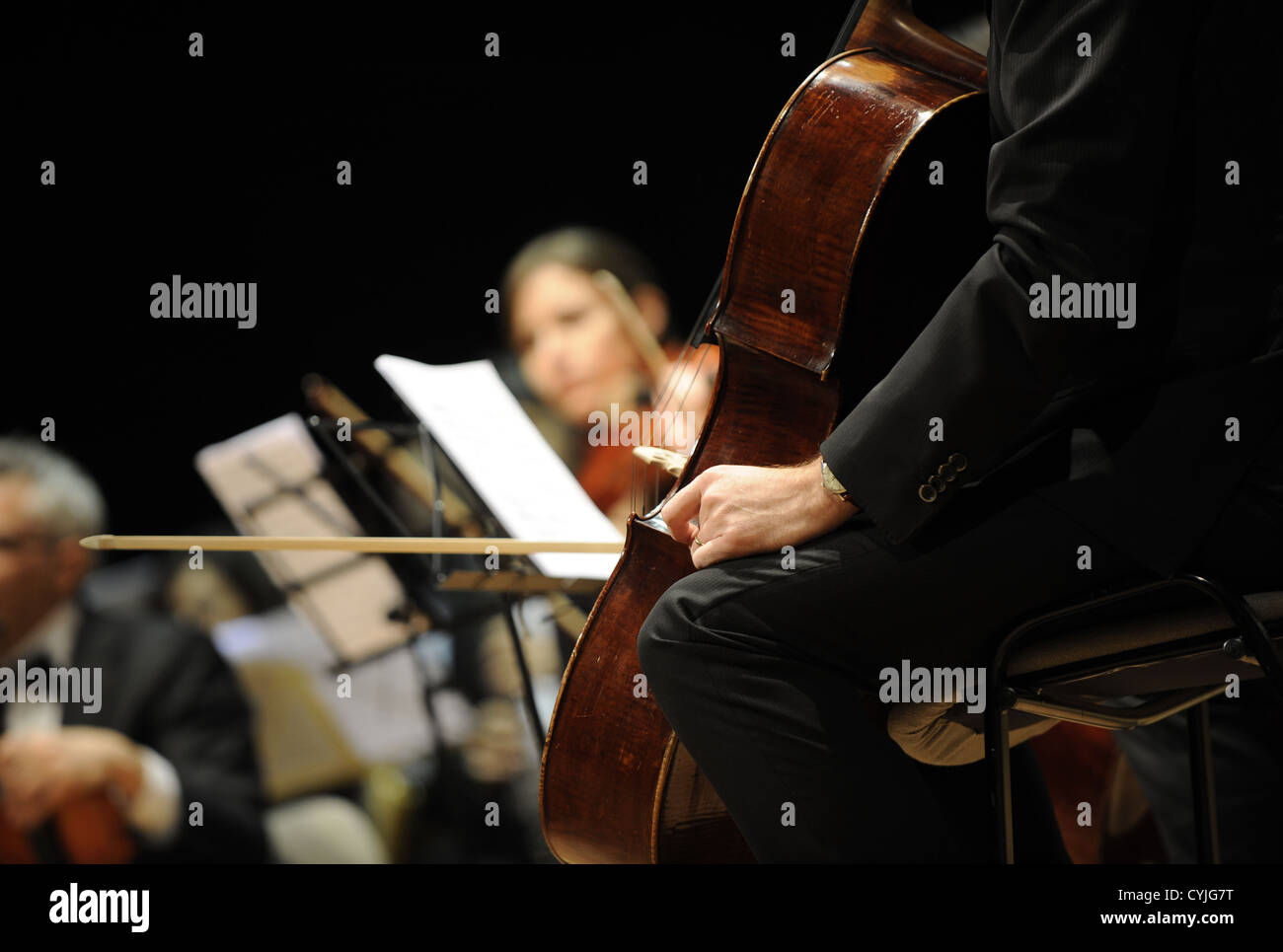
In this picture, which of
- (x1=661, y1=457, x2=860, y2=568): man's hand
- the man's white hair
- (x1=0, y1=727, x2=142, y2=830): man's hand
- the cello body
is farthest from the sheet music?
the man's white hair

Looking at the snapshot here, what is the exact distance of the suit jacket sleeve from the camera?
0.91 meters

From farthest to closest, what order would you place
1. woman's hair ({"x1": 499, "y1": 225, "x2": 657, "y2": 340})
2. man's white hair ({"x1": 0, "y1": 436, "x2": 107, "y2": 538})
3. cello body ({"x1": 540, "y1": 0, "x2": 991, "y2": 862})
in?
woman's hair ({"x1": 499, "y1": 225, "x2": 657, "y2": 340}) → man's white hair ({"x1": 0, "y1": 436, "x2": 107, "y2": 538}) → cello body ({"x1": 540, "y1": 0, "x2": 991, "y2": 862})

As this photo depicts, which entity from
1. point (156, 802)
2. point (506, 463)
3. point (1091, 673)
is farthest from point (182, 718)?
point (1091, 673)

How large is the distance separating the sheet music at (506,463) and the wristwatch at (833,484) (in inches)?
42.2

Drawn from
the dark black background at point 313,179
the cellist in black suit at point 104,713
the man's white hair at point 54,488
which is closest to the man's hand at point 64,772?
the cellist in black suit at point 104,713

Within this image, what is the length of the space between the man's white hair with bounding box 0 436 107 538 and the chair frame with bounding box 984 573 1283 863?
8.34ft

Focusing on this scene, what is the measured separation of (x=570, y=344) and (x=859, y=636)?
2417 millimetres

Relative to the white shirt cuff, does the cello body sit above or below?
above

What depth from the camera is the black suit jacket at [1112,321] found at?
3.01 feet

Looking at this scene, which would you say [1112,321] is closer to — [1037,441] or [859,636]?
[1037,441]

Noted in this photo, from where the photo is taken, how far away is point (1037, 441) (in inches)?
39.9

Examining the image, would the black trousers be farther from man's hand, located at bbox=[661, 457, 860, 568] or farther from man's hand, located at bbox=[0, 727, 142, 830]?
man's hand, located at bbox=[0, 727, 142, 830]

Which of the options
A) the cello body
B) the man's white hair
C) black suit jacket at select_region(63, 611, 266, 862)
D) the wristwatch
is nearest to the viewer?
the wristwatch
